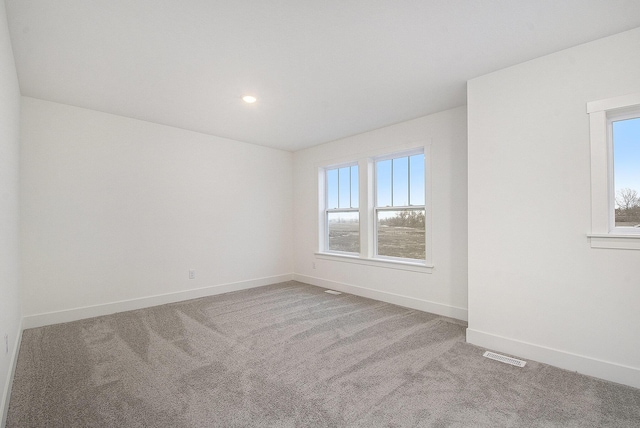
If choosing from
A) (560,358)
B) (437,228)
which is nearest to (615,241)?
(560,358)

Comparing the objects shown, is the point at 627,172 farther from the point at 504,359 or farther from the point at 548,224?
the point at 504,359

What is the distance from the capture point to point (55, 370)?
236cm

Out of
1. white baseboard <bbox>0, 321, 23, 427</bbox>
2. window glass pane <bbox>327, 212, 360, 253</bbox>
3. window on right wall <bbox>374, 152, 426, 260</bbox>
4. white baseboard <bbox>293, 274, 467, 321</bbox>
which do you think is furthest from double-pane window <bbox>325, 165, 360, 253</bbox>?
white baseboard <bbox>0, 321, 23, 427</bbox>

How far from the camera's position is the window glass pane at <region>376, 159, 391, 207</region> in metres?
4.55

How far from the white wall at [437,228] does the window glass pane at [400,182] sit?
0.28m

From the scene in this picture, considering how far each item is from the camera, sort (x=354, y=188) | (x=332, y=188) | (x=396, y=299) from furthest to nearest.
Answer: (x=332, y=188) < (x=354, y=188) < (x=396, y=299)

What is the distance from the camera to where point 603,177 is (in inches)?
87.7

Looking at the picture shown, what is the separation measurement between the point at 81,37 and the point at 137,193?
217cm

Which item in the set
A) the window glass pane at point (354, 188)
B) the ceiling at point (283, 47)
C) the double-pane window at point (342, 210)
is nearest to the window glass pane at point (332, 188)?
the double-pane window at point (342, 210)

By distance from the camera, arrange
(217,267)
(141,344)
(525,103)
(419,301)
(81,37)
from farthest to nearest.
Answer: (217,267) → (419,301) → (141,344) → (525,103) → (81,37)

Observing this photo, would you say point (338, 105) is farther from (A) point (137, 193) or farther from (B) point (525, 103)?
(A) point (137, 193)

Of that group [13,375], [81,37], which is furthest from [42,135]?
[13,375]

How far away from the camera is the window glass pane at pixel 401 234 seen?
4179 millimetres

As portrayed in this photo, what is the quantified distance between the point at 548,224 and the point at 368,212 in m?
2.46
